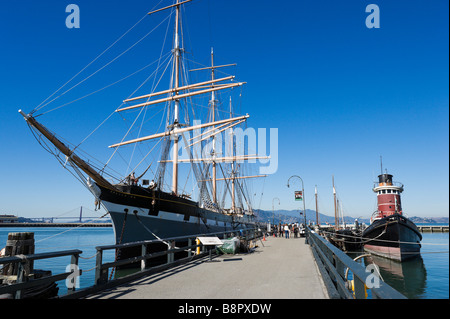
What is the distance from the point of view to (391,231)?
3014cm

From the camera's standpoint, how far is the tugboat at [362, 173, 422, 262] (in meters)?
30.0

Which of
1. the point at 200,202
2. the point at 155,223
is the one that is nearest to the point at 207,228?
the point at 200,202

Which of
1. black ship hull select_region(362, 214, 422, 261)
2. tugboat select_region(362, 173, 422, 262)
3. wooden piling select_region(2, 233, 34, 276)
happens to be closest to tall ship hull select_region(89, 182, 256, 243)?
wooden piling select_region(2, 233, 34, 276)

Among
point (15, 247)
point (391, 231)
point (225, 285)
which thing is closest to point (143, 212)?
point (15, 247)

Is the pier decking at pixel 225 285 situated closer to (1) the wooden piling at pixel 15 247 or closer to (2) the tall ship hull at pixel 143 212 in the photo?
(1) the wooden piling at pixel 15 247

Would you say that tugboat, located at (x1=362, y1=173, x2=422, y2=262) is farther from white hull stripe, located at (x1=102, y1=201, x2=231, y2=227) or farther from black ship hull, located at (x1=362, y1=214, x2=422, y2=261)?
→ white hull stripe, located at (x1=102, y1=201, x2=231, y2=227)

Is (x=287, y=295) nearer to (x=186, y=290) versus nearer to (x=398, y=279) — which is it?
(x=186, y=290)

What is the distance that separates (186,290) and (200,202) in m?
24.5

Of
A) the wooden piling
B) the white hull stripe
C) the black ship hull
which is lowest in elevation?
the black ship hull

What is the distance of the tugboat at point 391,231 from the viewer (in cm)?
2997

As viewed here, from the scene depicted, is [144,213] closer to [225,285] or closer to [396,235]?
[225,285]

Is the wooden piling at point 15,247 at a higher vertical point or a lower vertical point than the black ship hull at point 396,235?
higher

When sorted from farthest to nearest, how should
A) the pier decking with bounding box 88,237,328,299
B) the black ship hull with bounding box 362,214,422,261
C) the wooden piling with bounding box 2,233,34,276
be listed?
the black ship hull with bounding box 362,214,422,261 → the wooden piling with bounding box 2,233,34,276 → the pier decking with bounding box 88,237,328,299

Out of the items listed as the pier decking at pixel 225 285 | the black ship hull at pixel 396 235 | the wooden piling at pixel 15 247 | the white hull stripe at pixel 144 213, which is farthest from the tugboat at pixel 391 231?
the wooden piling at pixel 15 247
